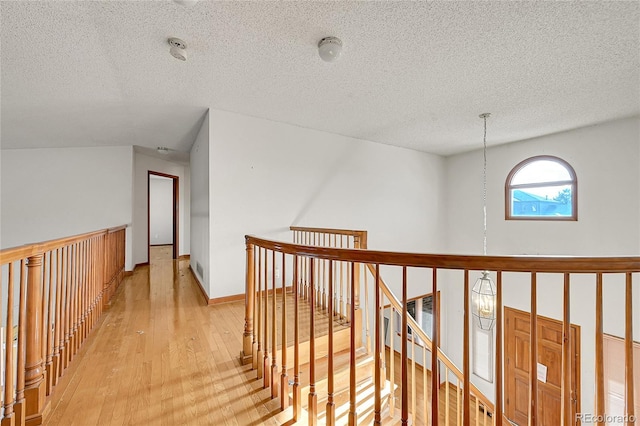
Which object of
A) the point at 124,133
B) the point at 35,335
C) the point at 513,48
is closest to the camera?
the point at 35,335

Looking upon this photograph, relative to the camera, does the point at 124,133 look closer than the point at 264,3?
No

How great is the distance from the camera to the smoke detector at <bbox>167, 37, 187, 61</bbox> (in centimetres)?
212

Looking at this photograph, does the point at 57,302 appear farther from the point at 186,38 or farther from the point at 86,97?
the point at 86,97

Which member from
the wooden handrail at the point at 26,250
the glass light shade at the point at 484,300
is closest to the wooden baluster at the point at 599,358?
the glass light shade at the point at 484,300

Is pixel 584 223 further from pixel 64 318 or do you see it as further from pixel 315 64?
pixel 64 318

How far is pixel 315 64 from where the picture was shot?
2521mm

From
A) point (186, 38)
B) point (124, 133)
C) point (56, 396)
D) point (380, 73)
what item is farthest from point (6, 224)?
point (380, 73)

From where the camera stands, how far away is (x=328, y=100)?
332cm

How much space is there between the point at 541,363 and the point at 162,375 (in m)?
5.58

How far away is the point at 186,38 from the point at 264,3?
71 centimetres

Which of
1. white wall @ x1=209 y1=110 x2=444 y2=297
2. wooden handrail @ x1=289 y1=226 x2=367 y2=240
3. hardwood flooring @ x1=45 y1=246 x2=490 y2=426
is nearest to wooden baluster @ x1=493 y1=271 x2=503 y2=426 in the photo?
hardwood flooring @ x1=45 y1=246 x2=490 y2=426

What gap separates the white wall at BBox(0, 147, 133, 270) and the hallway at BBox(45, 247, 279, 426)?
2576 millimetres

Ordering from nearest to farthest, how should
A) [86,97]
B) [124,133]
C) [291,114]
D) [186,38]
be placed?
[186,38], [86,97], [291,114], [124,133]

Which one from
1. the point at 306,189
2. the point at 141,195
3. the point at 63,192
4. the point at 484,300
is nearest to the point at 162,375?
the point at 306,189
